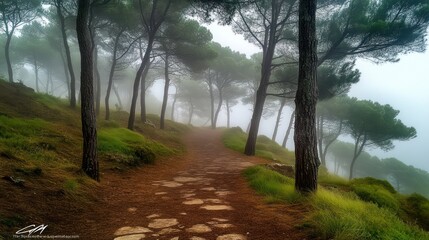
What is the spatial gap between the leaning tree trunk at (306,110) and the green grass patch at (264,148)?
872cm

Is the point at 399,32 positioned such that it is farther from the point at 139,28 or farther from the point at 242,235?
the point at 139,28

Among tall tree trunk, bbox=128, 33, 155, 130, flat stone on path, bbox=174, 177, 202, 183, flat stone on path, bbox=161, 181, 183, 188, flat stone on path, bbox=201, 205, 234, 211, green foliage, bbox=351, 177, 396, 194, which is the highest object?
tall tree trunk, bbox=128, 33, 155, 130

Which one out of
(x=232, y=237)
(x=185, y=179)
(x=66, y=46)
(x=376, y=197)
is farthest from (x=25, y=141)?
(x=66, y=46)

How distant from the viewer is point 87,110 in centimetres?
592

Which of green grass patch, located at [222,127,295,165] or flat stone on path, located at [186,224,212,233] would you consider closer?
flat stone on path, located at [186,224,212,233]

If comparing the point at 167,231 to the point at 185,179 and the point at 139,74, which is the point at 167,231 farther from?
the point at 139,74

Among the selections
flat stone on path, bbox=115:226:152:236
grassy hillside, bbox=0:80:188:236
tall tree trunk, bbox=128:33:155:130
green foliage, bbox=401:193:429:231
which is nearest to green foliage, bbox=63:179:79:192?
grassy hillside, bbox=0:80:188:236

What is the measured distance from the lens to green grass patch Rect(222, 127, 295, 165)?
15.5 meters

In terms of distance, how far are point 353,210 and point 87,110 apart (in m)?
5.38

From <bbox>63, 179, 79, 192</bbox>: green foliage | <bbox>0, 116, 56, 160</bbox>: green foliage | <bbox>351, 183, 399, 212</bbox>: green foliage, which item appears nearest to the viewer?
<bbox>63, 179, 79, 192</bbox>: green foliage

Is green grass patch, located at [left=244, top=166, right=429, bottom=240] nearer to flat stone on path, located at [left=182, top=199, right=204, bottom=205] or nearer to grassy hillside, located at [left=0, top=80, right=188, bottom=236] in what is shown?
flat stone on path, located at [left=182, top=199, right=204, bottom=205]

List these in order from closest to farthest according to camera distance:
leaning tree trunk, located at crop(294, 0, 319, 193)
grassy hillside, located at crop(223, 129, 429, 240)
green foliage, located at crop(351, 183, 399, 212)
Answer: grassy hillside, located at crop(223, 129, 429, 240), leaning tree trunk, located at crop(294, 0, 319, 193), green foliage, located at crop(351, 183, 399, 212)

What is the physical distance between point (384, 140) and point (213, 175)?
71.5 feet

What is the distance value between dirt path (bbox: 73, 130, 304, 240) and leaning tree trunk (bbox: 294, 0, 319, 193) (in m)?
0.92
